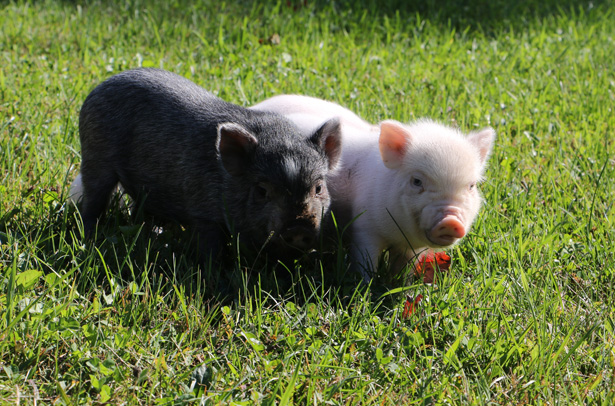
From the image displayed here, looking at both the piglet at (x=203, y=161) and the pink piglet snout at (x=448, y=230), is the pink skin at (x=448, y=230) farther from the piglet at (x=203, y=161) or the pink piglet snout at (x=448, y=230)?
the piglet at (x=203, y=161)

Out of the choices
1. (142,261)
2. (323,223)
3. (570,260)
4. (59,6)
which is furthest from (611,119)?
(59,6)

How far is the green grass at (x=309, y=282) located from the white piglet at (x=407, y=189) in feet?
0.89

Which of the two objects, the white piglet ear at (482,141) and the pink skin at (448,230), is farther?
the white piglet ear at (482,141)

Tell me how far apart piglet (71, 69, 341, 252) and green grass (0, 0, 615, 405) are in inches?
7.9

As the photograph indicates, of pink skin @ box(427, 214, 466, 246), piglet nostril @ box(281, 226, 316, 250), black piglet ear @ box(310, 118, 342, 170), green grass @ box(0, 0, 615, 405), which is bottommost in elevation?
green grass @ box(0, 0, 615, 405)

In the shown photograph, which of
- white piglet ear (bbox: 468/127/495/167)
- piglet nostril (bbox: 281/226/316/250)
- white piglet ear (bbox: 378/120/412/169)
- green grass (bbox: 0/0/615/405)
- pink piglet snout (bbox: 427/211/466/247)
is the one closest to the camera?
green grass (bbox: 0/0/615/405)

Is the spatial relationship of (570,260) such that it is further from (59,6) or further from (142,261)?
(59,6)

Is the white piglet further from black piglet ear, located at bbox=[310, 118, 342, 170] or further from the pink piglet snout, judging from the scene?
black piglet ear, located at bbox=[310, 118, 342, 170]

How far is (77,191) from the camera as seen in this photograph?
14.6 feet

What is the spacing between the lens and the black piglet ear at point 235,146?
3.73 m

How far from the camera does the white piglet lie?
3.68 m

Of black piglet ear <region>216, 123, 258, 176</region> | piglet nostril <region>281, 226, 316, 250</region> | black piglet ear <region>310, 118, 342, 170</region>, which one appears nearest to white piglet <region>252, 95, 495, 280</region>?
black piglet ear <region>310, 118, 342, 170</region>

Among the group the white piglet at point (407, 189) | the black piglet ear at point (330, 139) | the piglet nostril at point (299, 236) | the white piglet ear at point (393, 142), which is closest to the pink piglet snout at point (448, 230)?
the white piglet at point (407, 189)

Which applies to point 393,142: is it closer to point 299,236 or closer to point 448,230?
point 448,230
